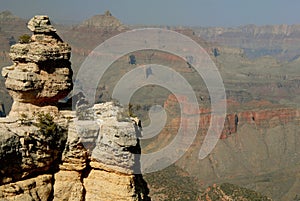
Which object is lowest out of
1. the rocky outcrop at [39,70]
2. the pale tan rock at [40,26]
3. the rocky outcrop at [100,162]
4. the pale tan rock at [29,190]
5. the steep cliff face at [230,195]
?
the steep cliff face at [230,195]

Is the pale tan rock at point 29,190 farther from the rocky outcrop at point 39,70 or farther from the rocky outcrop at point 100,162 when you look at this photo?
the rocky outcrop at point 39,70

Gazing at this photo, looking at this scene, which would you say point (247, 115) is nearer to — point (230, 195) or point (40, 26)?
point (230, 195)

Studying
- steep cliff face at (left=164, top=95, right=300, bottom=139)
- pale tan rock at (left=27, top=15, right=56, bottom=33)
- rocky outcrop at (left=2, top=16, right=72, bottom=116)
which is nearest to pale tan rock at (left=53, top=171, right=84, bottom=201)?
rocky outcrop at (left=2, top=16, right=72, bottom=116)

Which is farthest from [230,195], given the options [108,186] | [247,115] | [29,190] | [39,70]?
[247,115]

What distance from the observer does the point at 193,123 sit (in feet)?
442

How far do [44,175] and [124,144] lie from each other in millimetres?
3944

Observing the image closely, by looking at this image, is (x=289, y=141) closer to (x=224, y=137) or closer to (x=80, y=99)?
(x=224, y=137)

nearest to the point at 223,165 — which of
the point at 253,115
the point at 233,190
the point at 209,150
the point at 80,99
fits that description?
the point at 209,150

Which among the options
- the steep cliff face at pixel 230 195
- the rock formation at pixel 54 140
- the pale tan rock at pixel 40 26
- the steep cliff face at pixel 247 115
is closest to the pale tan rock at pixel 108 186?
the rock formation at pixel 54 140

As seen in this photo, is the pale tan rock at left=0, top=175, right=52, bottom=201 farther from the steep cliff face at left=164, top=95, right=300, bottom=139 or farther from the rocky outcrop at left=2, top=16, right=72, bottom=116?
the steep cliff face at left=164, top=95, right=300, bottom=139

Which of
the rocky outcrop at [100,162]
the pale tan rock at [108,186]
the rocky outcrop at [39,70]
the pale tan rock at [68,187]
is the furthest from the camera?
the rocky outcrop at [39,70]

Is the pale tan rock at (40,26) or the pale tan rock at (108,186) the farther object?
the pale tan rock at (40,26)

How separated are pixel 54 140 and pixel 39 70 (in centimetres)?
377

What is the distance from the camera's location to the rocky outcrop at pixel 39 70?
874 inches
